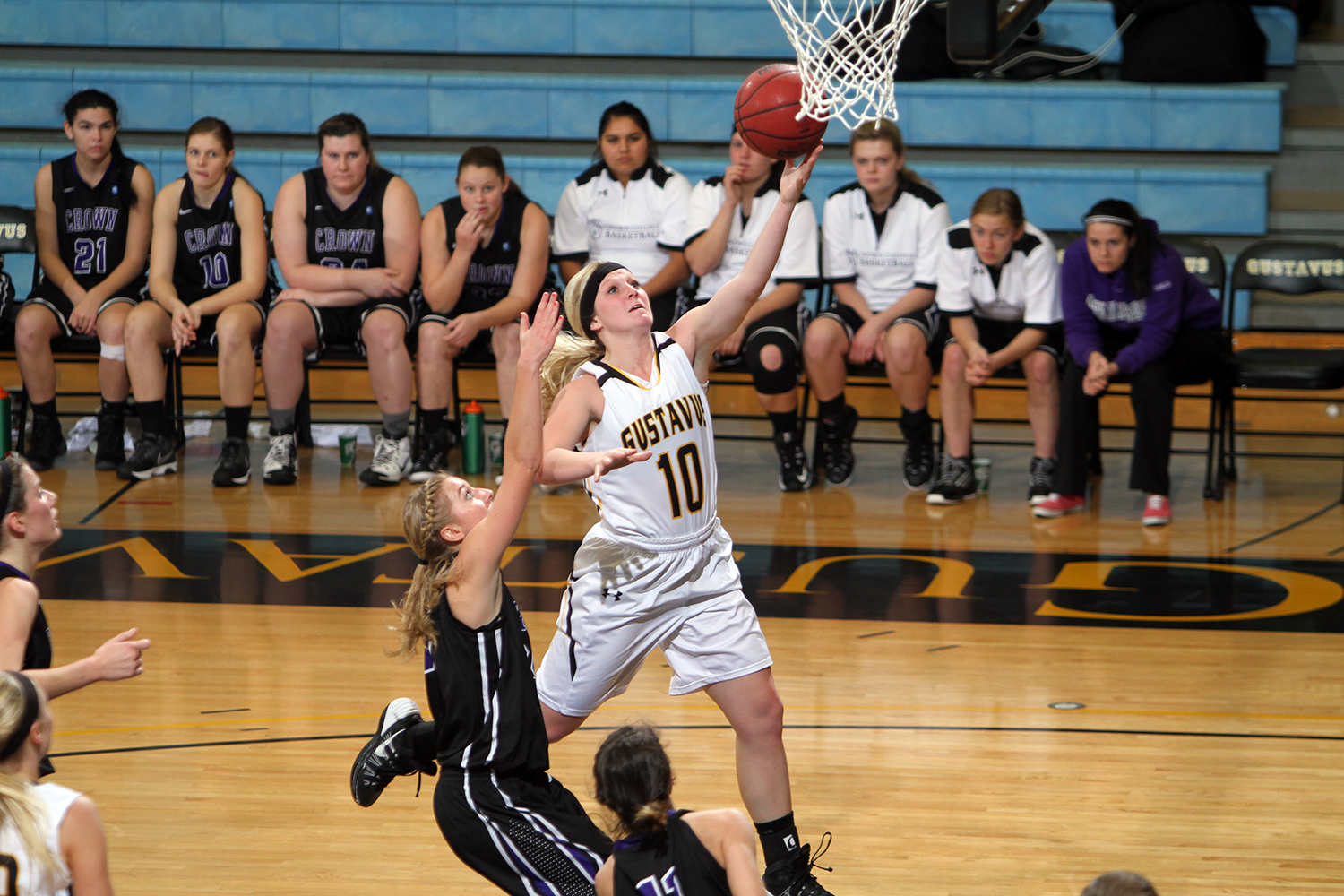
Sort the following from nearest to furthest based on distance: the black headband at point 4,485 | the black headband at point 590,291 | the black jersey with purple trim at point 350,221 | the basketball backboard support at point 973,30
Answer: the black headband at point 4,485 < the black headband at point 590,291 < the basketball backboard support at point 973,30 < the black jersey with purple trim at point 350,221

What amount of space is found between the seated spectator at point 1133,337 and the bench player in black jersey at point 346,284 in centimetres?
325

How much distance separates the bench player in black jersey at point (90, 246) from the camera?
25.1ft

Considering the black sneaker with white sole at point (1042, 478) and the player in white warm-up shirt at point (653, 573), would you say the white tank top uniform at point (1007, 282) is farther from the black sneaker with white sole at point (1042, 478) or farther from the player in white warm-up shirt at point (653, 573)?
the player in white warm-up shirt at point (653, 573)

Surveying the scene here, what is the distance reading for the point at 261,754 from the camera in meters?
4.08

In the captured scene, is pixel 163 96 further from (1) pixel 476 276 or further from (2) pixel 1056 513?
(2) pixel 1056 513

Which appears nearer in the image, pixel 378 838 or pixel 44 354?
pixel 378 838

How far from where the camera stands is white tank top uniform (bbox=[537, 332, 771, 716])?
3.28 m

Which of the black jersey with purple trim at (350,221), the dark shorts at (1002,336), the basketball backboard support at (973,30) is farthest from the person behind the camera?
the black jersey with purple trim at (350,221)

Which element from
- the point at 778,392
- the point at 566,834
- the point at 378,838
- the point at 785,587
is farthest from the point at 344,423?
the point at 566,834

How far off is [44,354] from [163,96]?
10.2 feet

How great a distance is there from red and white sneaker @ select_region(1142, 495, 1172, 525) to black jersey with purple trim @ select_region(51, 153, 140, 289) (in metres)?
5.36

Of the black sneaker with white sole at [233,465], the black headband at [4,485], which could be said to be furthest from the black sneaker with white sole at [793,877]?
the black sneaker with white sole at [233,465]

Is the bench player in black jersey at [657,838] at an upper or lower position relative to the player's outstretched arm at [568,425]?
lower

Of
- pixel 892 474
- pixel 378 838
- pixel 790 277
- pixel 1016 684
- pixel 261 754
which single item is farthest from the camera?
pixel 892 474
